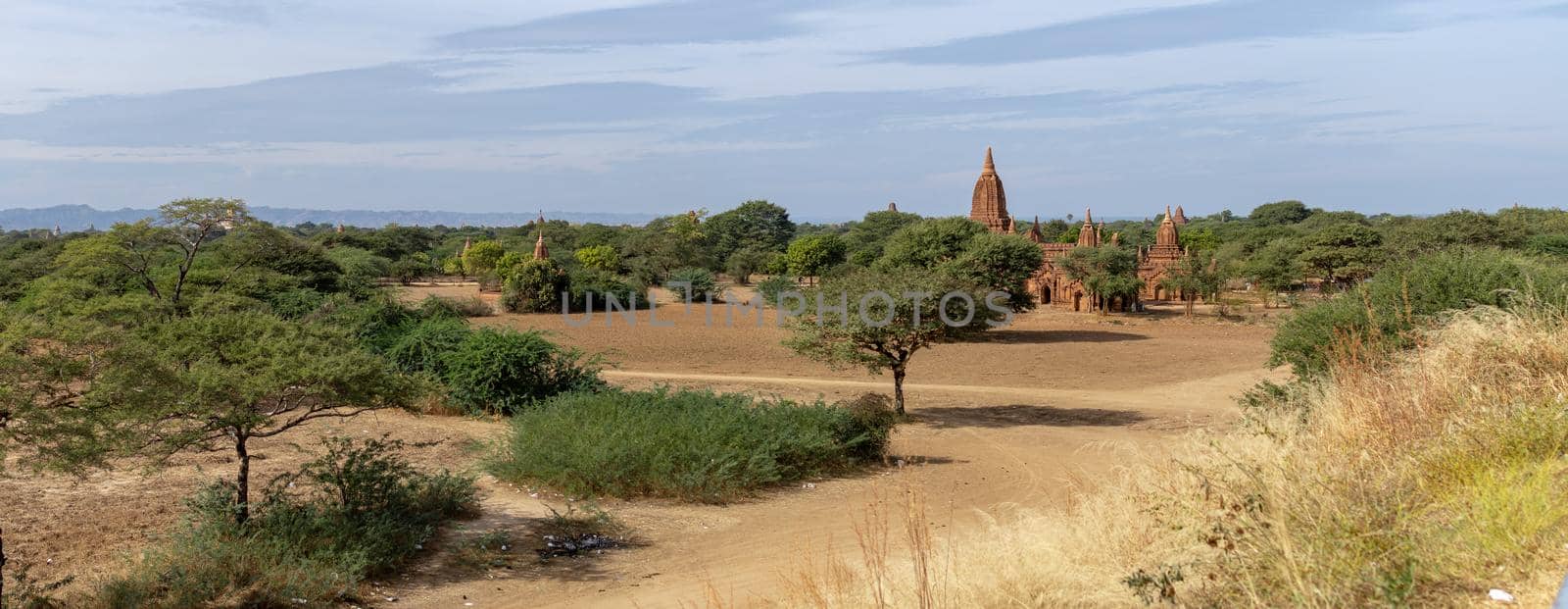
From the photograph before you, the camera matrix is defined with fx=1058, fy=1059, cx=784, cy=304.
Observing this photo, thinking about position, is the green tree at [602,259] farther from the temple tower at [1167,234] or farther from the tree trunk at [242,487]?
the tree trunk at [242,487]

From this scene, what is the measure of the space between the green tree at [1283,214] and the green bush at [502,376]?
119 meters

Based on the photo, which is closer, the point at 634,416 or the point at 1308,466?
the point at 1308,466

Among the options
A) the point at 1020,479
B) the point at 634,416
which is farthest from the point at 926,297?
the point at 634,416

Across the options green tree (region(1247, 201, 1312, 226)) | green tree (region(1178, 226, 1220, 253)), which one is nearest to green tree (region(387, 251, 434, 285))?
green tree (region(1178, 226, 1220, 253))

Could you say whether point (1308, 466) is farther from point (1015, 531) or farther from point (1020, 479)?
point (1020, 479)

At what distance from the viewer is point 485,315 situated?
4512 cm

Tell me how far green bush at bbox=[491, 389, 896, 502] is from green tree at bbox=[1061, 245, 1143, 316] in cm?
3332

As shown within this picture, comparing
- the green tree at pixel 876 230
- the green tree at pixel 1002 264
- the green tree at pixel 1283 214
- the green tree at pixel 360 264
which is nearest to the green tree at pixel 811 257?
the green tree at pixel 876 230

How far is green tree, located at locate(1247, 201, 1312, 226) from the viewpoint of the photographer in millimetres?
124169

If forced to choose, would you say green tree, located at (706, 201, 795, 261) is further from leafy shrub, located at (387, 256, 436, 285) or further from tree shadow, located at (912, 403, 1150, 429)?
→ tree shadow, located at (912, 403, 1150, 429)

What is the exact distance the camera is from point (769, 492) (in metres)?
13.2

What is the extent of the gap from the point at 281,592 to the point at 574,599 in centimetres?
226

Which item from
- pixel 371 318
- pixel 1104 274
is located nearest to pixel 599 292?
pixel 1104 274

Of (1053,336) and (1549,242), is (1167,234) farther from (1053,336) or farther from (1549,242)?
(1053,336)
